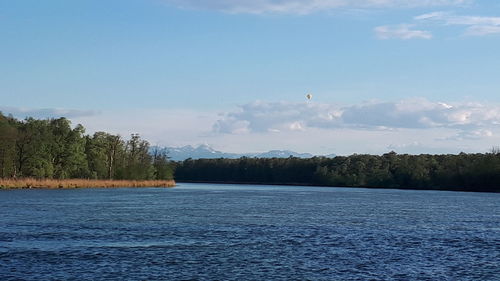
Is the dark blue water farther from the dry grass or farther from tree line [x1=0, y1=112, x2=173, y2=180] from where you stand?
tree line [x1=0, y1=112, x2=173, y2=180]

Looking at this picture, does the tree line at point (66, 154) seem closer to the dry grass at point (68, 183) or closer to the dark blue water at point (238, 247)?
the dry grass at point (68, 183)

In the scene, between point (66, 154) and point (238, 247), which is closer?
point (238, 247)

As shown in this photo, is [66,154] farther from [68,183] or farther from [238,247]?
[238,247]

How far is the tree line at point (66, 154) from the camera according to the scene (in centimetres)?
11506

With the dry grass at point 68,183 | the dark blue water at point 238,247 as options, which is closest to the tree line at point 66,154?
the dry grass at point 68,183

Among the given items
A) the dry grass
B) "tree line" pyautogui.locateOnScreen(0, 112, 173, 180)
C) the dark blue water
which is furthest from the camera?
"tree line" pyautogui.locateOnScreen(0, 112, 173, 180)

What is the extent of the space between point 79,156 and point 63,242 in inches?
3724

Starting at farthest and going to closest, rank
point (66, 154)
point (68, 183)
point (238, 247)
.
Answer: point (66, 154) → point (68, 183) → point (238, 247)

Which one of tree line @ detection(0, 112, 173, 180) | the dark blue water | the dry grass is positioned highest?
tree line @ detection(0, 112, 173, 180)

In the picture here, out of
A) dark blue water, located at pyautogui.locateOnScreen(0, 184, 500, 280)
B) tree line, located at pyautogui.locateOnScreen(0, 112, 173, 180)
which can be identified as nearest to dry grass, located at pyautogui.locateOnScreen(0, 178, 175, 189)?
tree line, located at pyautogui.locateOnScreen(0, 112, 173, 180)

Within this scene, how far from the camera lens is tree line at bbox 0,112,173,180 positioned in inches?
4530

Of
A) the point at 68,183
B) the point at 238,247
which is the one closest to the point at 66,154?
the point at 68,183

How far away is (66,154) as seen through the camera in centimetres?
12588

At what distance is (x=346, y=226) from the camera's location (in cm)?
4988
